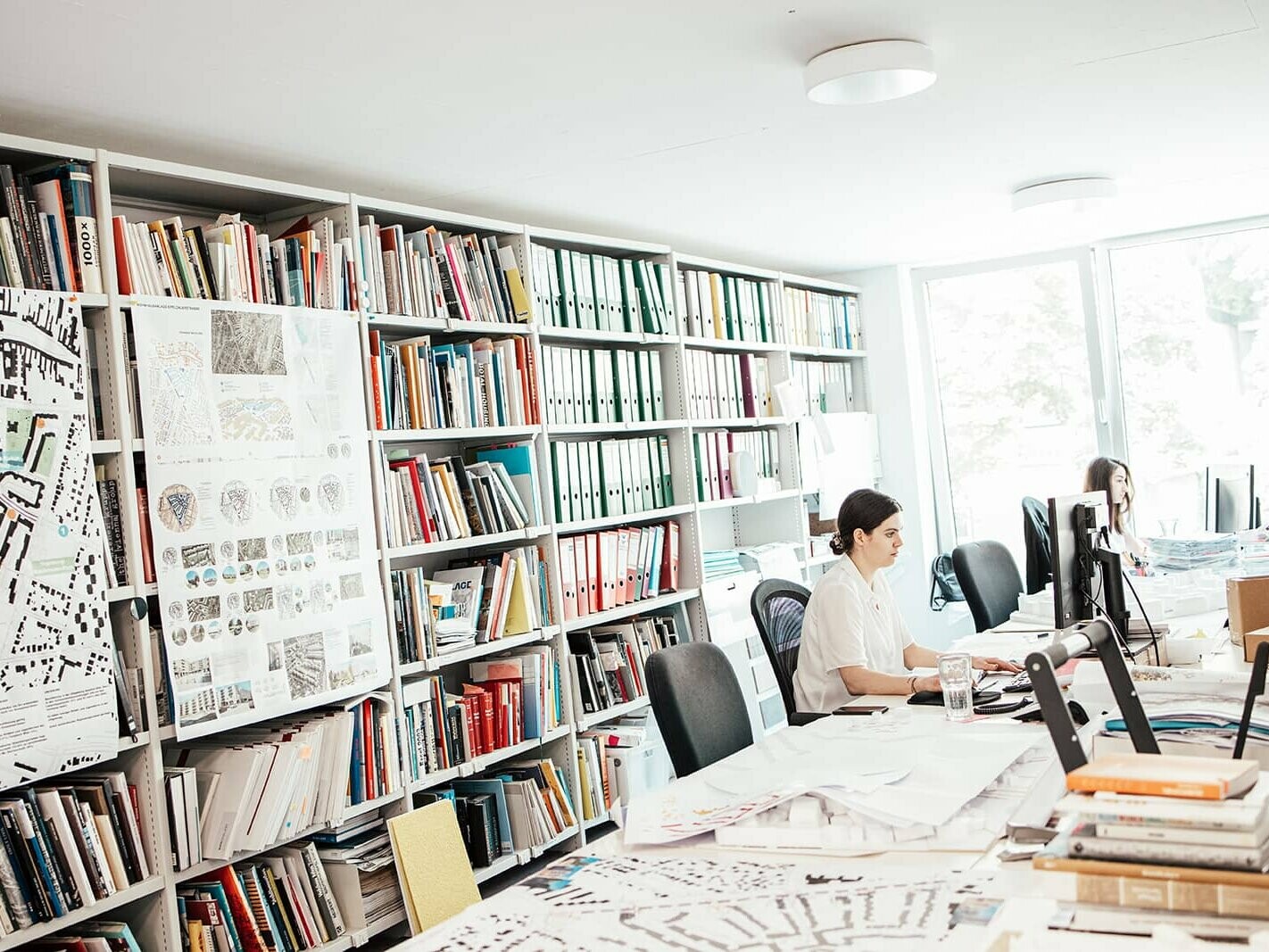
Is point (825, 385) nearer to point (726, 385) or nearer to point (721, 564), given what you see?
point (726, 385)

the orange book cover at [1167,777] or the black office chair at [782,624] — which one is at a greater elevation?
the orange book cover at [1167,777]

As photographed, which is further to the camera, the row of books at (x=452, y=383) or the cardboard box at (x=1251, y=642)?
the row of books at (x=452, y=383)

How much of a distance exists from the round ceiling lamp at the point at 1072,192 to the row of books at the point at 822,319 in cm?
159

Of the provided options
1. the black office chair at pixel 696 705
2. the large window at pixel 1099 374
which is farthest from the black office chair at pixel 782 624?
the large window at pixel 1099 374

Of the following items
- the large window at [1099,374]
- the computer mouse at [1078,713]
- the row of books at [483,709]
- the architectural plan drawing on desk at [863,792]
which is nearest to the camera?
the architectural plan drawing on desk at [863,792]

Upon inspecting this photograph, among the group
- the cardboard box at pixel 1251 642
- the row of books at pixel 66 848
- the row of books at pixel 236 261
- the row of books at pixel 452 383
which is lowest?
the row of books at pixel 66 848

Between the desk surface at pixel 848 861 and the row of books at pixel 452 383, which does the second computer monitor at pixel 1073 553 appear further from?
the row of books at pixel 452 383

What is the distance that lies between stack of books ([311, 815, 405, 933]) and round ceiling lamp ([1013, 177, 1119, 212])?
145 inches

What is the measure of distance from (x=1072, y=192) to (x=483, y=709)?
3.24 m

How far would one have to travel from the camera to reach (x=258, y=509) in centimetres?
331

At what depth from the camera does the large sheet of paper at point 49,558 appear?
269 centimetres

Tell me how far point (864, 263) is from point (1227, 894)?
5.89 metres

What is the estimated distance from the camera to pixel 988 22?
2.96m

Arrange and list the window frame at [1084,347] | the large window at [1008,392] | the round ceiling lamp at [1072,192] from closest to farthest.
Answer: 1. the round ceiling lamp at [1072,192]
2. the window frame at [1084,347]
3. the large window at [1008,392]
